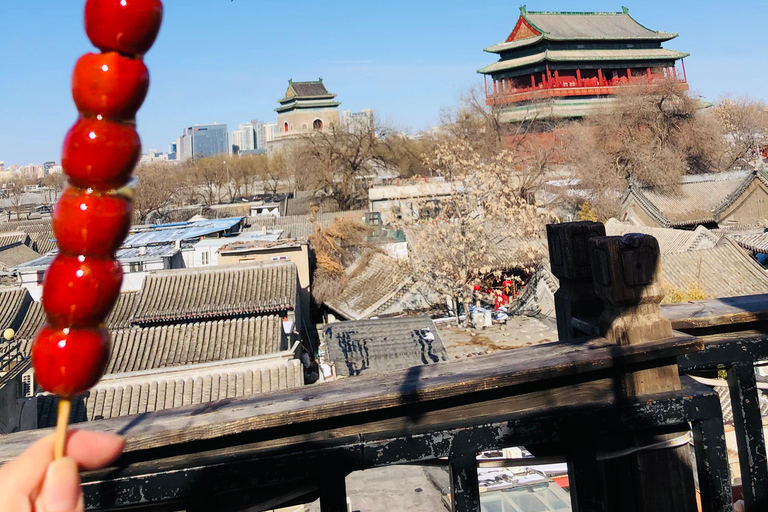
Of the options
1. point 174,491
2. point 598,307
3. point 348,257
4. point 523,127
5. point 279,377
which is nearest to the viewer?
point 174,491

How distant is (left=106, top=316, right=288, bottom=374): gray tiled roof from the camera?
10.3 metres

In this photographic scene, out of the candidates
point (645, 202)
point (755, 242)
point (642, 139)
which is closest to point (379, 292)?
point (755, 242)

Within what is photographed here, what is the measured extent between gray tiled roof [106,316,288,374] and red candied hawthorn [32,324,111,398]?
992cm

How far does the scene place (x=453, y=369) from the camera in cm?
145

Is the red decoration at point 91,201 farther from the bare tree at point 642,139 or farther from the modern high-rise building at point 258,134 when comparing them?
the modern high-rise building at point 258,134

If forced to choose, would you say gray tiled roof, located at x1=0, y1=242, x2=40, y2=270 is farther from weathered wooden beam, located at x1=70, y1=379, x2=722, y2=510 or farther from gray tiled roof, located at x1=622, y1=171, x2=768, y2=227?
weathered wooden beam, located at x1=70, y1=379, x2=722, y2=510

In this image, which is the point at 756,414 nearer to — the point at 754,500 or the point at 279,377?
the point at 754,500

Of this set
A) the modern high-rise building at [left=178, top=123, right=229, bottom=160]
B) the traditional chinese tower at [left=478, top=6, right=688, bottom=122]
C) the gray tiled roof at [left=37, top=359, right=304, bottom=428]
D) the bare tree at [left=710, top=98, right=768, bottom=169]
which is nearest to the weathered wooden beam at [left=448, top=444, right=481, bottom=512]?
the gray tiled roof at [left=37, top=359, right=304, bottom=428]

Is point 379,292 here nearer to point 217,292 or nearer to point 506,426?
point 217,292

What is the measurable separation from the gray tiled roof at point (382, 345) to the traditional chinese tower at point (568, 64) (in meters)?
21.0

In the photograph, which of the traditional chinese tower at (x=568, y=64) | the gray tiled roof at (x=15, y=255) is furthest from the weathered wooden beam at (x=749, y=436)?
the traditional chinese tower at (x=568, y=64)

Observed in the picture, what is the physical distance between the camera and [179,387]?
976cm

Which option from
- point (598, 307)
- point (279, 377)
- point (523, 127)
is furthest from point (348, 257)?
point (598, 307)

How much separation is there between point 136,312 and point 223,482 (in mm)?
12016
